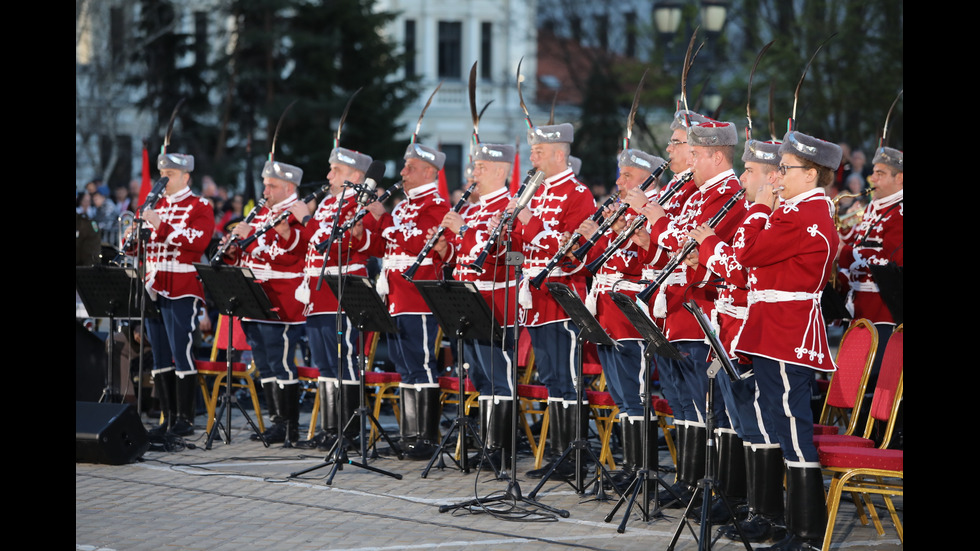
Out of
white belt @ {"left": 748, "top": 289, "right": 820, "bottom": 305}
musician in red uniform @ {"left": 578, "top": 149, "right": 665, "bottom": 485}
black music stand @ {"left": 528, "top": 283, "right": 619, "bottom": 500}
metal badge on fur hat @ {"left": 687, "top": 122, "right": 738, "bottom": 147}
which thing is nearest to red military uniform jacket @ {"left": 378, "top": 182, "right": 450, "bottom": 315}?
black music stand @ {"left": 528, "top": 283, "right": 619, "bottom": 500}

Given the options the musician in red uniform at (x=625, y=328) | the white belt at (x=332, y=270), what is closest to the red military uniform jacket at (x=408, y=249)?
the white belt at (x=332, y=270)

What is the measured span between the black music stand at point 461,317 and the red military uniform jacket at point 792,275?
2391mm

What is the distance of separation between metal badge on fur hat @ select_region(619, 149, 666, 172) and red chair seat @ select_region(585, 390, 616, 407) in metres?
1.55

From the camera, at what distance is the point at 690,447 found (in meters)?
7.59

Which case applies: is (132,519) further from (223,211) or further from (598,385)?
(223,211)

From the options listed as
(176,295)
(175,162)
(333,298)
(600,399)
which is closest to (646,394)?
(600,399)

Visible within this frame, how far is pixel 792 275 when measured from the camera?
630cm

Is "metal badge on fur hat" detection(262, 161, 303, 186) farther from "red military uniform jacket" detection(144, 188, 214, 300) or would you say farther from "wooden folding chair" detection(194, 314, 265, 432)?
"wooden folding chair" detection(194, 314, 265, 432)

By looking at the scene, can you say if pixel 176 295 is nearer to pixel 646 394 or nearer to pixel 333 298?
pixel 333 298

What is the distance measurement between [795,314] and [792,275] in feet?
0.62

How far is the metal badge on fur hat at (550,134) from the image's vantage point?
28.8 feet

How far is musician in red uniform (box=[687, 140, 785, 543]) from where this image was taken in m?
6.46

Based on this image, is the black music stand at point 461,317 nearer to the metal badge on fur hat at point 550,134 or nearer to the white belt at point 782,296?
the metal badge on fur hat at point 550,134
